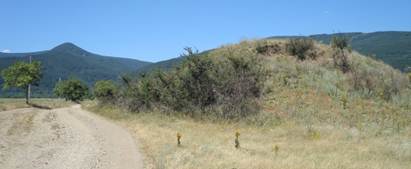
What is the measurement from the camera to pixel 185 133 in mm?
21141

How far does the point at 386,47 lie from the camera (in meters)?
91.7

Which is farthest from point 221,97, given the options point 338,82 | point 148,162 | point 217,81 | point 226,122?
point 148,162

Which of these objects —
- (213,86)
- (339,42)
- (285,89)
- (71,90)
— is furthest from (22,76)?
(285,89)

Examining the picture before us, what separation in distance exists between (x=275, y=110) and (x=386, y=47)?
7207 centimetres

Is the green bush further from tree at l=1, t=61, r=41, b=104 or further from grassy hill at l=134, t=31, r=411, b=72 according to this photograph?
tree at l=1, t=61, r=41, b=104

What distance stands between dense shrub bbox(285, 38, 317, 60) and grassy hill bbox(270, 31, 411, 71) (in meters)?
3.37

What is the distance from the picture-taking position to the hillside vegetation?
14.6 metres

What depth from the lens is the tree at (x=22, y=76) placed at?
63875mm

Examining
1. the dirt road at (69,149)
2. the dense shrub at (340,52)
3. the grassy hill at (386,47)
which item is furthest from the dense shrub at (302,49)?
the dirt road at (69,149)

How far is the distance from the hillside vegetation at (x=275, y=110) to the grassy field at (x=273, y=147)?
4 centimetres

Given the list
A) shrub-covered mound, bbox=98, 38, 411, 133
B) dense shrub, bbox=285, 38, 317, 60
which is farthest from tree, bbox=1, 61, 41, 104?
dense shrub, bbox=285, 38, 317, 60

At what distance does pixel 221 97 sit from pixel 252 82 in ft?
9.93

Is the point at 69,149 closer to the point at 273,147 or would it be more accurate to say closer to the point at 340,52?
the point at 273,147

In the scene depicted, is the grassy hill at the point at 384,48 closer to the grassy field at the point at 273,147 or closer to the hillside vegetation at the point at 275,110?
the hillside vegetation at the point at 275,110
